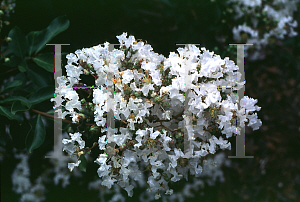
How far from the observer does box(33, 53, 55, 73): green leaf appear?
6.29 feet

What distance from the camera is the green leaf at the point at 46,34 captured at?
189 cm

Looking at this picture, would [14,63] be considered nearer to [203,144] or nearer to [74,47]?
[74,47]

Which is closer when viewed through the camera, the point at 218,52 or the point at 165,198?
the point at 218,52

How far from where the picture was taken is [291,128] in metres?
4.04

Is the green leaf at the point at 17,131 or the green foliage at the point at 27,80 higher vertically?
the green foliage at the point at 27,80

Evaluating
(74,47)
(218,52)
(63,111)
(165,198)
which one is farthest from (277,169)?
(63,111)

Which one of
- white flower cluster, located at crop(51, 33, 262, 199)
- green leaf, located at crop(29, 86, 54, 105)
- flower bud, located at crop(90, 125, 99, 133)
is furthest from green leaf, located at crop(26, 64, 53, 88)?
flower bud, located at crop(90, 125, 99, 133)

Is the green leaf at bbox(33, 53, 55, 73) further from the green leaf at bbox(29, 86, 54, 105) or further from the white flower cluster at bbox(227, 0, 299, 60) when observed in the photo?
the white flower cluster at bbox(227, 0, 299, 60)

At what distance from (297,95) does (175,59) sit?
3.60m

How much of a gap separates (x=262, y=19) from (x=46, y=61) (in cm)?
212

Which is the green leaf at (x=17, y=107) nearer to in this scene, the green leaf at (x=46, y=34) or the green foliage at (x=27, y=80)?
the green foliage at (x=27, y=80)

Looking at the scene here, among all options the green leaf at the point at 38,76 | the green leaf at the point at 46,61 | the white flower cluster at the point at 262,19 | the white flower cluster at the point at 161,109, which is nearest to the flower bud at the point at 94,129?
the white flower cluster at the point at 161,109

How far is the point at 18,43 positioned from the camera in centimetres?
196

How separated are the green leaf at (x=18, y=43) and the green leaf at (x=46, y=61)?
0.34 ft
